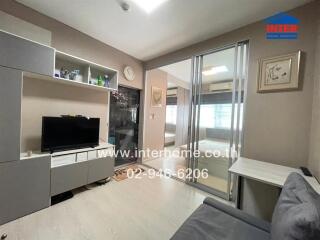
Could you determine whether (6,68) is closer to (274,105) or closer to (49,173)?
(49,173)

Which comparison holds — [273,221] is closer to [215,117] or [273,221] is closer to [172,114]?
[215,117]

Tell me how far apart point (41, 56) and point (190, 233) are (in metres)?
2.54

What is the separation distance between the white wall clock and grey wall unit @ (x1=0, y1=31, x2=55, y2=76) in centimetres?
159

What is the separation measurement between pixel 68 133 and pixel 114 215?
1390mm

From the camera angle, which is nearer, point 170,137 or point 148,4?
point 148,4

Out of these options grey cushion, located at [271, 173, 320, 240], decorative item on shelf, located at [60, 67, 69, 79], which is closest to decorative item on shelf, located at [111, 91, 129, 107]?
decorative item on shelf, located at [60, 67, 69, 79]

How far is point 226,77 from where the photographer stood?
2.65m

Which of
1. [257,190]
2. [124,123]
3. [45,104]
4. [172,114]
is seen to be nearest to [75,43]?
[45,104]

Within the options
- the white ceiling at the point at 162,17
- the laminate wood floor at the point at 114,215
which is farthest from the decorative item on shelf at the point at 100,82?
the laminate wood floor at the point at 114,215

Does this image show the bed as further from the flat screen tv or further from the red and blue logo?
the red and blue logo

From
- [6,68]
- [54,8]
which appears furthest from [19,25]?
[6,68]

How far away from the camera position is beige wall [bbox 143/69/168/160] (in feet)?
13.6

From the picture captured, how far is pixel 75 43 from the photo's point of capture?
266cm

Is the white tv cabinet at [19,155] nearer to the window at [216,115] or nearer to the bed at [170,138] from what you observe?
the window at [216,115]
